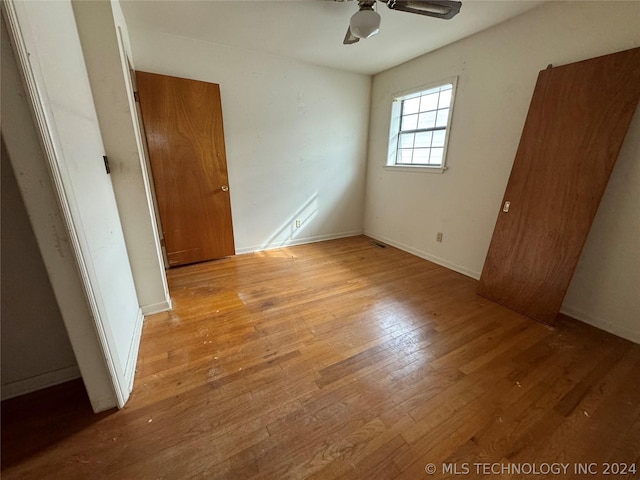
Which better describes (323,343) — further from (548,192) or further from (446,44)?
(446,44)

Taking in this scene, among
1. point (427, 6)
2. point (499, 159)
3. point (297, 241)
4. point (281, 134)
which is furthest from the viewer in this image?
point (297, 241)

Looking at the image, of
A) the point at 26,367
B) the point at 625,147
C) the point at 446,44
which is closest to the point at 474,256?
the point at 625,147

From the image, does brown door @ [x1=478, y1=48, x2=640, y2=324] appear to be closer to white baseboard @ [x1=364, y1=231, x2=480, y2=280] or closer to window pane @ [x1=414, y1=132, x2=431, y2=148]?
white baseboard @ [x1=364, y1=231, x2=480, y2=280]

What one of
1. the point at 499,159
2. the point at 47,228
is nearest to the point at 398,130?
the point at 499,159

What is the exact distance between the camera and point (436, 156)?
3150 millimetres

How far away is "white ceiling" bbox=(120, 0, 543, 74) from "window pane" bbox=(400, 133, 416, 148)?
0.92m

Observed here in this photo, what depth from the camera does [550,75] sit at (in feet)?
6.40

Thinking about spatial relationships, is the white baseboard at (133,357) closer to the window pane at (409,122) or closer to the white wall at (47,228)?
the white wall at (47,228)

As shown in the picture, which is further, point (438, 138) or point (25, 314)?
point (438, 138)

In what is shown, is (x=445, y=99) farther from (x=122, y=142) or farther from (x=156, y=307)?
(x=156, y=307)

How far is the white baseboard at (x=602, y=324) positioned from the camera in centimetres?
183

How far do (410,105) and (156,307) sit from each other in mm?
3811

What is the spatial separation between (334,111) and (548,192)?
9.01 ft

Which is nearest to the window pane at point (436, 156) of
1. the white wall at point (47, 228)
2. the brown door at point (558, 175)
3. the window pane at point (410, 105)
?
the window pane at point (410, 105)
